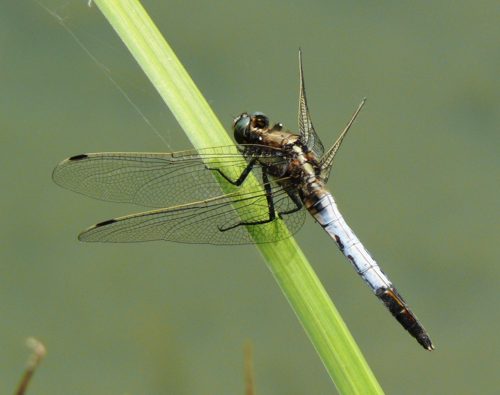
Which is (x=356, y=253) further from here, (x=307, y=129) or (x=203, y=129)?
(x=203, y=129)

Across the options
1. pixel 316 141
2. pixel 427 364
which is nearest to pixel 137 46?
pixel 316 141

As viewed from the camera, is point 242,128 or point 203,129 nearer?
point 203,129

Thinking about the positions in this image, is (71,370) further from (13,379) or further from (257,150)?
(257,150)

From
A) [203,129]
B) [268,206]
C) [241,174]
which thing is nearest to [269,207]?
[268,206]

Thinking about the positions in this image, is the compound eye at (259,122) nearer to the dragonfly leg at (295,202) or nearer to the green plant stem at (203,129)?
the dragonfly leg at (295,202)

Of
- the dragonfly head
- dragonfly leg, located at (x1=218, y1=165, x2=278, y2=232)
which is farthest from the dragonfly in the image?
the dragonfly head

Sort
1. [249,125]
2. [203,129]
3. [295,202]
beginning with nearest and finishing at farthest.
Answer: [203,129] < [295,202] < [249,125]
